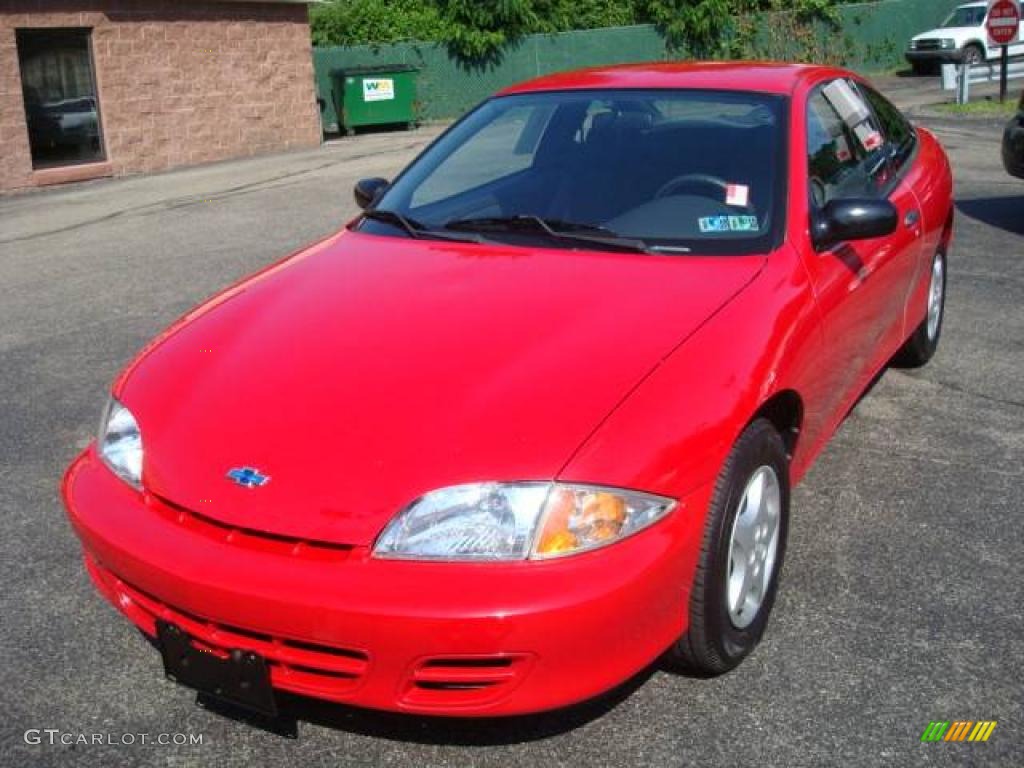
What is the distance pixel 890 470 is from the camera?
4625 millimetres

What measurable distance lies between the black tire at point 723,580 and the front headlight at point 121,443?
4.71 ft

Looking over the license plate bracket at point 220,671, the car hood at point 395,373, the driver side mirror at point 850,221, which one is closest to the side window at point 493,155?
the car hood at point 395,373

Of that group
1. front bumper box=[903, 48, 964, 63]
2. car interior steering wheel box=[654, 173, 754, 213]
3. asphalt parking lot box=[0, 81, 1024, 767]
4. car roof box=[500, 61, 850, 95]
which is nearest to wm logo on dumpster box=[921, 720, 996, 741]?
asphalt parking lot box=[0, 81, 1024, 767]

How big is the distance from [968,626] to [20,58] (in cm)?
1578

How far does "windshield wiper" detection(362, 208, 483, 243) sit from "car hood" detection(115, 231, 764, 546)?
9cm

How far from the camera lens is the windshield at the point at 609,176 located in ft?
12.3

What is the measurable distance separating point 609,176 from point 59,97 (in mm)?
14835

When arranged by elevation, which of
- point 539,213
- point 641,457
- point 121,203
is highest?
point 539,213

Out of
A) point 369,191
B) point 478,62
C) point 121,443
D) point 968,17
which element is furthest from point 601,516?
point 968,17

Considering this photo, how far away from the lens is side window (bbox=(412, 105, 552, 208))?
14.3 feet

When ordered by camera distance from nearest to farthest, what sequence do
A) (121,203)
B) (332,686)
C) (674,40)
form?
(332,686)
(121,203)
(674,40)

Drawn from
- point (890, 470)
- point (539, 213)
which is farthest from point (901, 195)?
point (539, 213)

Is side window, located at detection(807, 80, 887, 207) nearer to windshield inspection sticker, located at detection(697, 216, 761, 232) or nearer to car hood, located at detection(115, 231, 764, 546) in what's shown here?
windshield inspection sticker, located at detection(697, 216, 761, 232)

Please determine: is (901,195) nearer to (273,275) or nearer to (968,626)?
(968,626)
